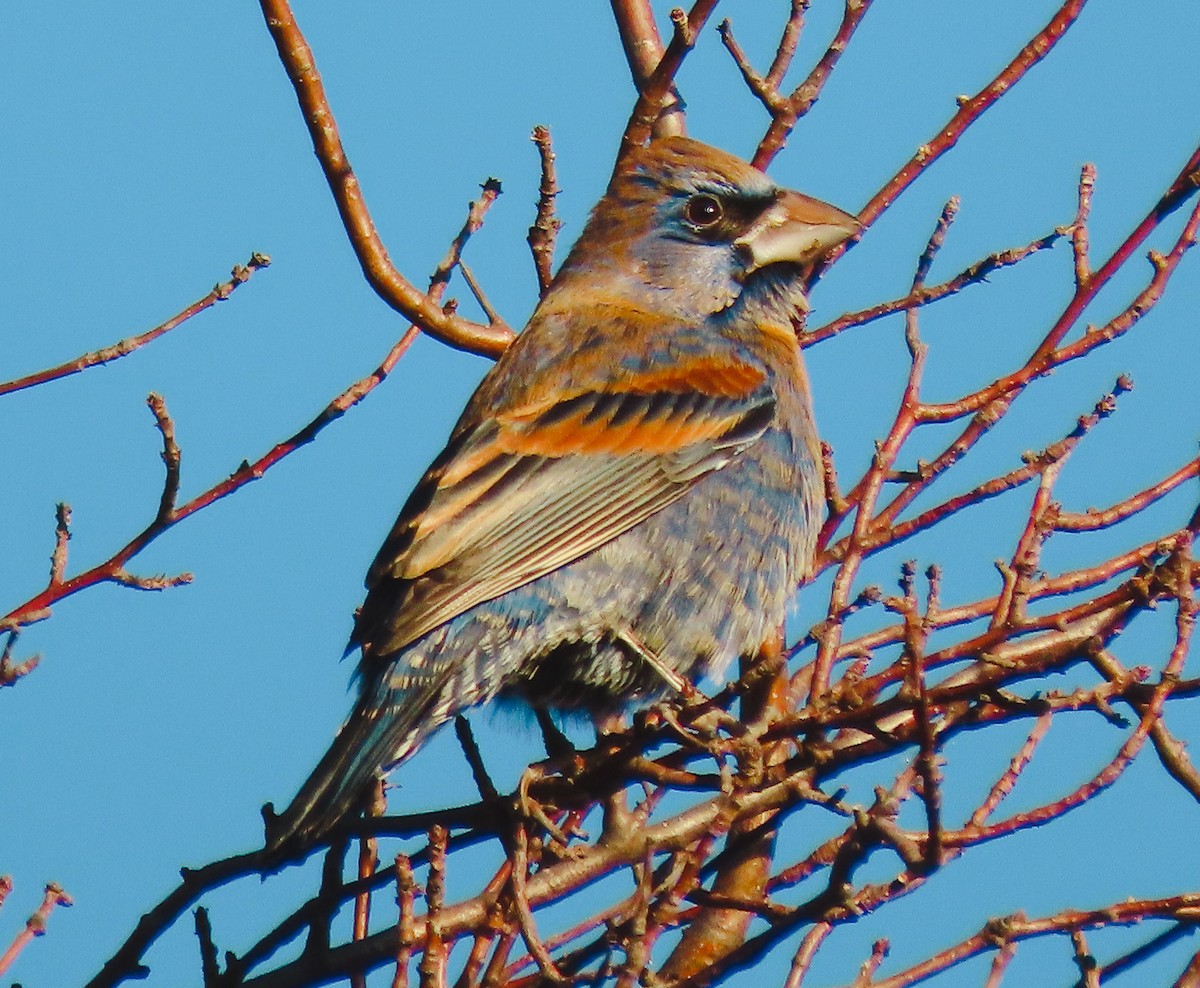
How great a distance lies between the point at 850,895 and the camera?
3.10 metres

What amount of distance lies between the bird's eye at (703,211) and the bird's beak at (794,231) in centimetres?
11

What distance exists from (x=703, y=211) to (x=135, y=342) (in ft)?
6.68

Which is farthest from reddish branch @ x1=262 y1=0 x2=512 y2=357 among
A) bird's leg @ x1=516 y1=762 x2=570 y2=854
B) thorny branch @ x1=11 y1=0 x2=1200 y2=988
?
bird's leg @ x1=516 y1=762 x2=570 y2=854

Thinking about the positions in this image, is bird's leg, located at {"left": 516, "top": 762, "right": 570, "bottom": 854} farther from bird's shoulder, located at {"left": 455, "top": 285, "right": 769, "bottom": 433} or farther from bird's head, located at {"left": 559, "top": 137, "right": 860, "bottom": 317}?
bird's head, located at {"left": 559, "top": 137, "right": 860, "bottom": 317}

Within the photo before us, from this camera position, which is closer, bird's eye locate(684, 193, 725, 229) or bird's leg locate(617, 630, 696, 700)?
bird's leg locate(617, 630, 696, 700)

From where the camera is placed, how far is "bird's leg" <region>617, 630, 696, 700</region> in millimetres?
4668

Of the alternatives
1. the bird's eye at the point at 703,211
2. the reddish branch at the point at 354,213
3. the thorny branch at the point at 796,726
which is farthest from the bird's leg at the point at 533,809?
the bird's eye at the point at 703,211

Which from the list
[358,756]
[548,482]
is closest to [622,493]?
[548,482]

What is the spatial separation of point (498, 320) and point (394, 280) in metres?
0.49

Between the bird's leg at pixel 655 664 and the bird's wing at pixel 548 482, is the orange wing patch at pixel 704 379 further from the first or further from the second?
the bird's leg at pixel 655 664

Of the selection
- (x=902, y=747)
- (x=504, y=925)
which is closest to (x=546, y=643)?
(x=504, y=925)

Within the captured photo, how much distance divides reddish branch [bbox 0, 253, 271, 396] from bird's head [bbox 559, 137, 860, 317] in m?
1.52

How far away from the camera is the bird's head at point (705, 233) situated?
18.3 feet

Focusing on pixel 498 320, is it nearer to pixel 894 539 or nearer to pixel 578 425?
pixel 578 425
